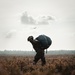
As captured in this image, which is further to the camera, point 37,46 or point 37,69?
point 37,46

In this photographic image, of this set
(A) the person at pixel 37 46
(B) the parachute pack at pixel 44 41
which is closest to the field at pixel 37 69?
(A) the person at pixel 37 46

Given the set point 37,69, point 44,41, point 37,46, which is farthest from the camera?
point 37,46

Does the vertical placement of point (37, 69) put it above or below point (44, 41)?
below

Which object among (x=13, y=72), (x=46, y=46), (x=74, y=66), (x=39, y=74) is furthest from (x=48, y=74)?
(x=46, y=46)

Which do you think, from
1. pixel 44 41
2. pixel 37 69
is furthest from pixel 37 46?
pixel 37 69

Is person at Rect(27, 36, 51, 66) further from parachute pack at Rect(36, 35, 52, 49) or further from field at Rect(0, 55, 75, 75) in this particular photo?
field at Rect(0, 55, 75, 75)

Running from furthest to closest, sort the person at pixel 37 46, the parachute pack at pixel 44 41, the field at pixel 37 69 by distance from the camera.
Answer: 1. the person at pixel 37 46
2. the parachute pack at pixel 44 41
3. the field at pixel 37 69

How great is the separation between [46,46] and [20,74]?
18.0 ft

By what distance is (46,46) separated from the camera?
693 inches

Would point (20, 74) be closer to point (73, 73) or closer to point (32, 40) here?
point (73, 73)

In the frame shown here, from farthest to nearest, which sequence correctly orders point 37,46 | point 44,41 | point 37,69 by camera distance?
point 37,46, point 44,41, point 37,69

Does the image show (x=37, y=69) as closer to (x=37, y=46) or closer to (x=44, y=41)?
(x=44, y=41)

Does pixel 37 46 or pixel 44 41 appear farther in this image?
pixel 37 46

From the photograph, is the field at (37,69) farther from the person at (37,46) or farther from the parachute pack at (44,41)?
the parachute pack at (44,41)
